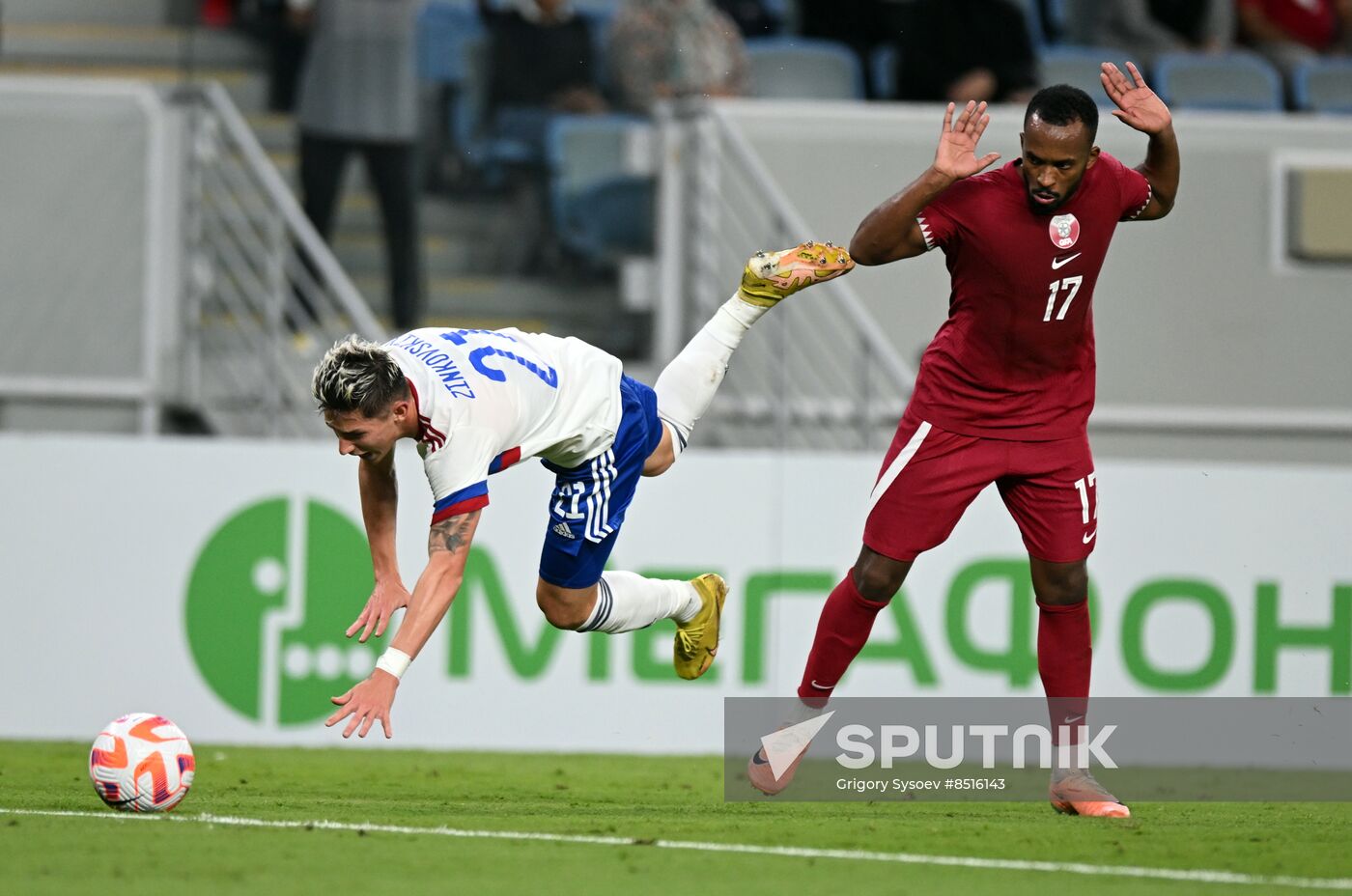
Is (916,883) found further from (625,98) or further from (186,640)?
(625,98)

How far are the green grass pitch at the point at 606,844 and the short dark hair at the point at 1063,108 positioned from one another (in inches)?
82.1

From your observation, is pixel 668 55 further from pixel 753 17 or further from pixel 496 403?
pixel 496 403

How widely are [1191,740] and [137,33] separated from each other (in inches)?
259

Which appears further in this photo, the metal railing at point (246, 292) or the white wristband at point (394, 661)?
the metal railing at point (246, 292)

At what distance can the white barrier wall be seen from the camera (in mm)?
9141

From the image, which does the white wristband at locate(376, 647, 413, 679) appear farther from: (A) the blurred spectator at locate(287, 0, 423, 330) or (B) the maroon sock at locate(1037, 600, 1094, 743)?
(A) the blurred spectator at locate(287, 0, 423, 330)

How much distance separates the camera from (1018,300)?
6.08 m

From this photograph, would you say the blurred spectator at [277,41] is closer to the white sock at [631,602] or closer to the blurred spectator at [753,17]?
the blurred spectator at [753,17]

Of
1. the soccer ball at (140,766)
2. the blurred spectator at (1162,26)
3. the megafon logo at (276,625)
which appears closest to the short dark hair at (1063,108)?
the soccer ball at (140,766)

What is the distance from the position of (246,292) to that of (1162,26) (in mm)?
5966

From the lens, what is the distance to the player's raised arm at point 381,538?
6180 millimetres

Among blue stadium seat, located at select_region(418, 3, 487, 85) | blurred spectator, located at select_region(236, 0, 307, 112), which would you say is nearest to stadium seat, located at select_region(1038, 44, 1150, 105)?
blue stadium seat, located at select_region(418, 3, 487, 85)

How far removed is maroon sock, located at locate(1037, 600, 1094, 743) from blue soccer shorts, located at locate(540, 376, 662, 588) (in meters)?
1.42

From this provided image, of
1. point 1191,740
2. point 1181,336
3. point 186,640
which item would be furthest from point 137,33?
point 1191,740
